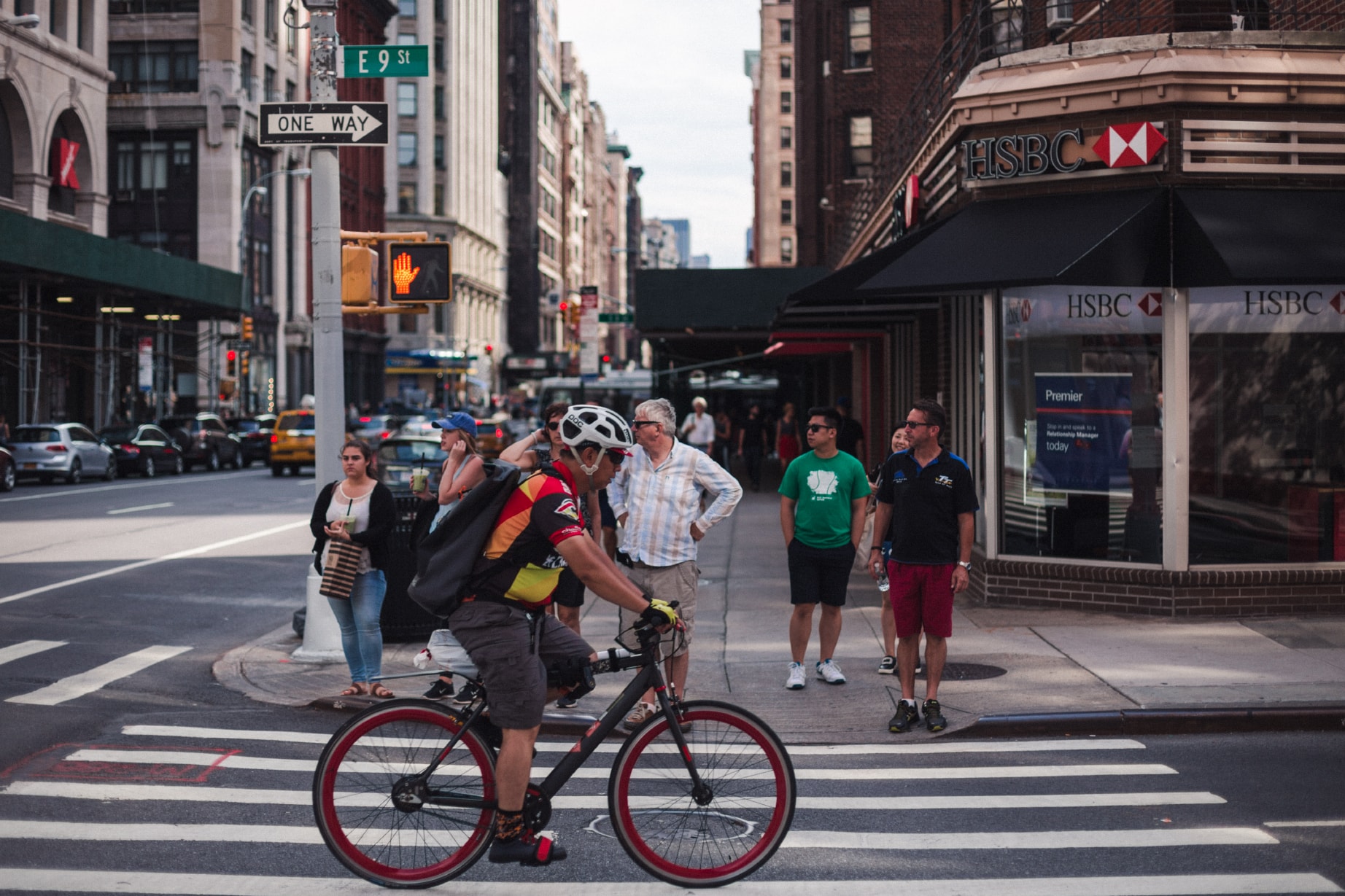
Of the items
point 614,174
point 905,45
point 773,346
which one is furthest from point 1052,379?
point 614,174

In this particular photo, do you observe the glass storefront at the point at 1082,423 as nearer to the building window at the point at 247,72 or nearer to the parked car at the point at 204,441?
the parked car at the point at 204,441

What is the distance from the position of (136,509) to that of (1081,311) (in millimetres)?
18985

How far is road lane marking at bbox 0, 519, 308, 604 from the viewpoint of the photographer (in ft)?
49.2

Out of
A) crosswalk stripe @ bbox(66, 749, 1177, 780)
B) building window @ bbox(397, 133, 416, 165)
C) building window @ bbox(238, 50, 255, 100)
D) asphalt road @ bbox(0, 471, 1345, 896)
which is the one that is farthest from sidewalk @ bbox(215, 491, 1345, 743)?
building window @ bbox(397, 133, 416, 165)

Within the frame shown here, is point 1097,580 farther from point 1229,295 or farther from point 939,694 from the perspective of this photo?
point 939,694

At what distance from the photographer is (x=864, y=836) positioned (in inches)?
248

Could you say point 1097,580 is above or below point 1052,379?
below

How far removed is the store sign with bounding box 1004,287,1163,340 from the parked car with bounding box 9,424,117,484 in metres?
28.2

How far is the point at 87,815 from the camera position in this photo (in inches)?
262

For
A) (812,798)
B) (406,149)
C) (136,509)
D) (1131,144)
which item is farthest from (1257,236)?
(406,149)

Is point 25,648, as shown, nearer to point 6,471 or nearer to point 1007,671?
point 1007,671

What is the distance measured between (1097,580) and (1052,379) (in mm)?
1920

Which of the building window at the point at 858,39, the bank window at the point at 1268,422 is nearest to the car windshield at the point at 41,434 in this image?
the building window at the point at 858,39

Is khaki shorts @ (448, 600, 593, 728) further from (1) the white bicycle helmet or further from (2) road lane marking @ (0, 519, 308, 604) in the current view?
(2) road lane marking @ (0, 519, 308, 604)
